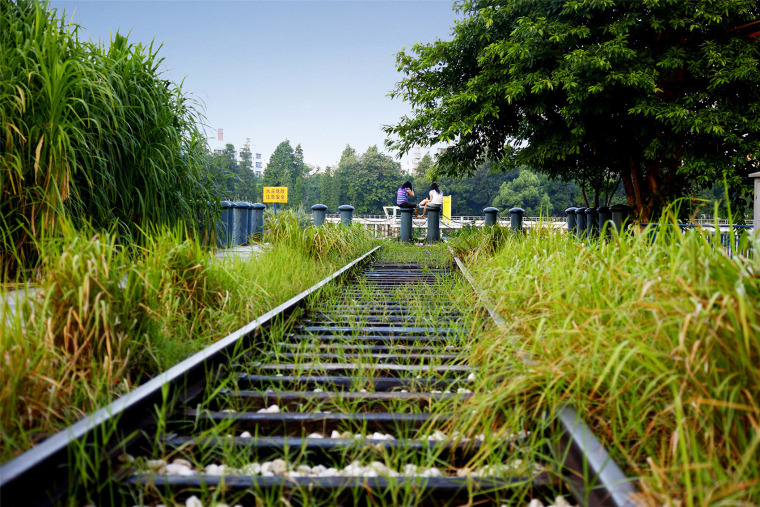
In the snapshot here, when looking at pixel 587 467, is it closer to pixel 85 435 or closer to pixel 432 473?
pixel 432 473

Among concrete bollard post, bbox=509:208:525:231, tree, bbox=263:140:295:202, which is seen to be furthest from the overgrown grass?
tree, bbox=263:140:295:202

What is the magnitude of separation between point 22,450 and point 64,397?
0.30m

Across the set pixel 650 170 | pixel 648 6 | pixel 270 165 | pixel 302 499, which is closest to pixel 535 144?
pixel 650 170

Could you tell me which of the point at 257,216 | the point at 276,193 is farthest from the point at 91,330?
the point at 276,193

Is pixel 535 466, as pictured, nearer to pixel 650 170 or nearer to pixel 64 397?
pixel 64 397

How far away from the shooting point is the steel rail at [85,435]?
1.20m

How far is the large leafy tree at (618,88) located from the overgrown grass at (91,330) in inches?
358

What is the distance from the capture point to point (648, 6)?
981 centimetres

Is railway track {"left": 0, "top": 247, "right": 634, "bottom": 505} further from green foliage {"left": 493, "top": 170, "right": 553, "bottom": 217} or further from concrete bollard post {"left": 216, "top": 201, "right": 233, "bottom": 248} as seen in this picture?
green foliage {"left": 493, "top": 170, "right": 553, "bottom": 217}

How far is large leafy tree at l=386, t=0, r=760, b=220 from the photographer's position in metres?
9.68

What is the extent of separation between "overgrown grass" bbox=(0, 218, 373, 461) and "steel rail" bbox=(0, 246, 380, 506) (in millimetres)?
120

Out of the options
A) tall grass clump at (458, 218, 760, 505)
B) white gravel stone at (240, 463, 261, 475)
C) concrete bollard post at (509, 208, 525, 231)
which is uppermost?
concrete bollard post at (509, 208, 525, 231)

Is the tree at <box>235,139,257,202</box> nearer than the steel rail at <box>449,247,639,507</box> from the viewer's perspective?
No

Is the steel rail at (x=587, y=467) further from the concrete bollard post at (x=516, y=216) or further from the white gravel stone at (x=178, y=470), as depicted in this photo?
the concrete bollard post at (x=516, y=216)
